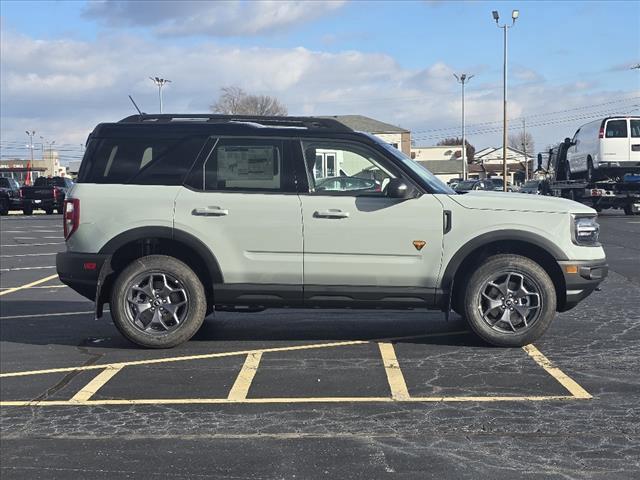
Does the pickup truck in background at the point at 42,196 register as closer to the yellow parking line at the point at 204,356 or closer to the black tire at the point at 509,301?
the yellow parking line at the point at 204,356

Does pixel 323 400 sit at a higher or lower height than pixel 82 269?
lower

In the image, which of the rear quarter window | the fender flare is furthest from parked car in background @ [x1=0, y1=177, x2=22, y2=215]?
the fender flare

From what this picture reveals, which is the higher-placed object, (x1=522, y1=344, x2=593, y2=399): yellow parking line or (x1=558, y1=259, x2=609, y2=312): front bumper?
(x1=558, y1=259, x2=609, y2=312): front bumper

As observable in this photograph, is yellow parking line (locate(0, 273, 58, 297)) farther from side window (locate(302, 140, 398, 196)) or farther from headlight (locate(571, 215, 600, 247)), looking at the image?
headlight (locate(571, 215, 600, 247))

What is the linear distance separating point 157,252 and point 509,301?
10.5ft

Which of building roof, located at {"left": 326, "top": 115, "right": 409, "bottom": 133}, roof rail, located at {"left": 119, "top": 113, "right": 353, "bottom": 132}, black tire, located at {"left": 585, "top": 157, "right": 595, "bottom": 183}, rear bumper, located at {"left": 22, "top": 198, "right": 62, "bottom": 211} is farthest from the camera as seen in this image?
building roof, located at {"left": 326, "top": 115, "right": 409, "bottom": 133}

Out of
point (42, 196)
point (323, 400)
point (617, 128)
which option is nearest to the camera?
point (323, 400)

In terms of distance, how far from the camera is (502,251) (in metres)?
6.40

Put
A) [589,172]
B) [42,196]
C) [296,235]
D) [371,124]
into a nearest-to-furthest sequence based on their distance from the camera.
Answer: [296,235] < [589,172] < [42,196] < [371,124]

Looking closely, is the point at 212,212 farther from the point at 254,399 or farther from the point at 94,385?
the point at 254,399

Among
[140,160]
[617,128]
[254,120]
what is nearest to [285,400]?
[140,160]

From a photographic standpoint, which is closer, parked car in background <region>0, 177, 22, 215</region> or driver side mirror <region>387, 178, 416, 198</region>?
driver side mirror <region>387, 178, 416, 198</region>

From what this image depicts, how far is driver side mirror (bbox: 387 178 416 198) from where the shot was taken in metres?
6.09

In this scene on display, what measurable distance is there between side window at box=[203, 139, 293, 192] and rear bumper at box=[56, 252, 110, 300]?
1.18m
